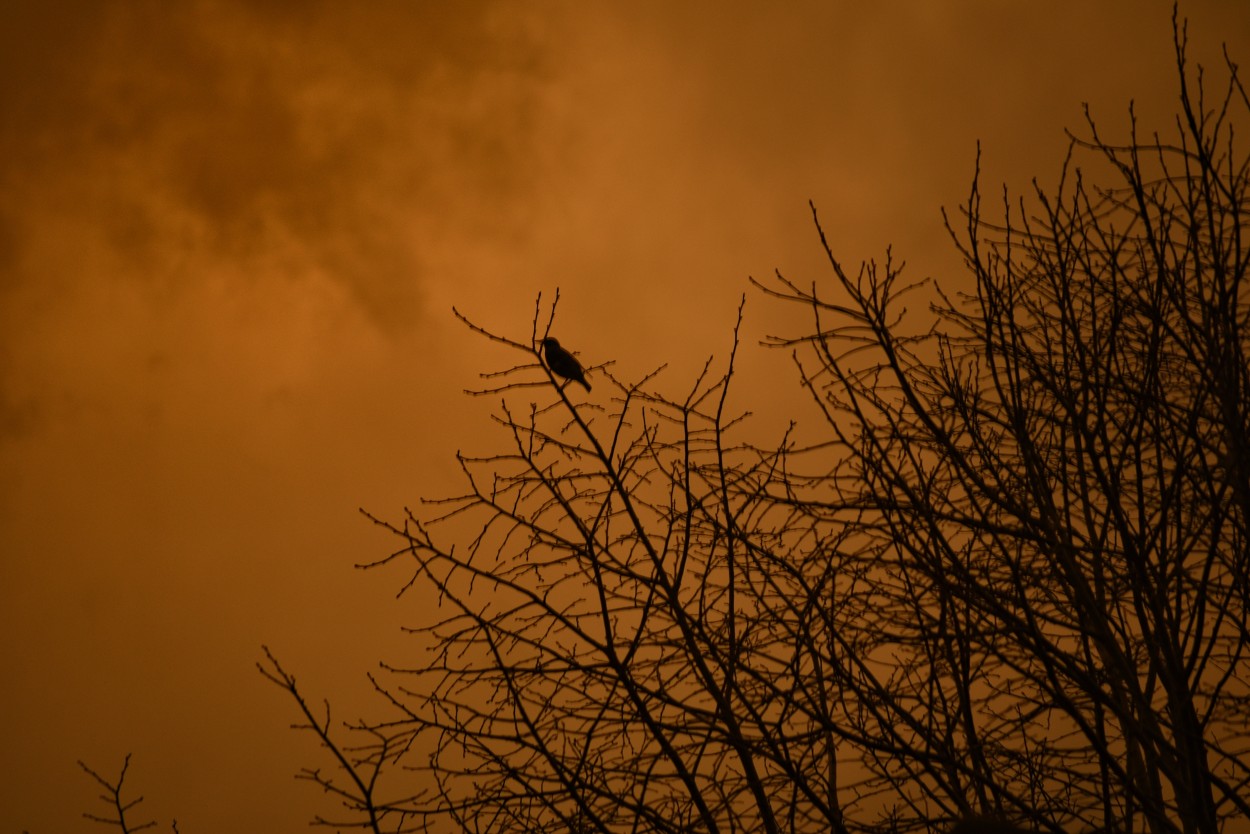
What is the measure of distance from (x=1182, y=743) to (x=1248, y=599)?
449 millimetres

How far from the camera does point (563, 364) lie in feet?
15.9

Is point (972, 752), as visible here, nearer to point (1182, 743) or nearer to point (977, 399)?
point (1182, 743)

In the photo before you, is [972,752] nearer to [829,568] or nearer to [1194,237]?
[829,568]

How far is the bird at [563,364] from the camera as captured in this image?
4.48 m

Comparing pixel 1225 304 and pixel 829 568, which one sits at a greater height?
pixel 1225 304

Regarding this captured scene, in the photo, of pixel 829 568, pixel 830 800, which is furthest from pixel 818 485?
pixel 830 800

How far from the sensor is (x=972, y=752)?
2.46m

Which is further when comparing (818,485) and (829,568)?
(818,485)

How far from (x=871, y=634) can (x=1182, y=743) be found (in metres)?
0.88

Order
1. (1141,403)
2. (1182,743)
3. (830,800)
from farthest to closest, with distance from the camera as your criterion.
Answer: (830,800) < (1141,403) < (1182,743)

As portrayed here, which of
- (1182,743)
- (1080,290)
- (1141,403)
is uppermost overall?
(1080,290)

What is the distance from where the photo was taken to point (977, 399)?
326 cm

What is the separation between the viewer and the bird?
448 cm

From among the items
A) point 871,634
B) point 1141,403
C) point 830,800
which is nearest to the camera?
point 1141,403
